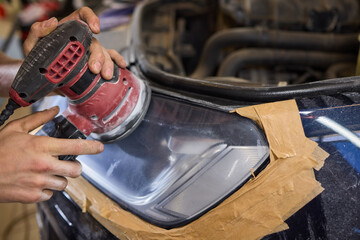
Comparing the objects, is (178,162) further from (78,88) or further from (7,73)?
(7,73)

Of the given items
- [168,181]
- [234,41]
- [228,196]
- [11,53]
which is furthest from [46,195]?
[11,53]

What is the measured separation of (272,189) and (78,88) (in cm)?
49

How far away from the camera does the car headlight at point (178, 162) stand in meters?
0.69

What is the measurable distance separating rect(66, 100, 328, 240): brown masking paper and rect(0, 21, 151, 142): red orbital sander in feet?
0.95

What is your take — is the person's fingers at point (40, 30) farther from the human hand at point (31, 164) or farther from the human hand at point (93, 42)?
the human hand at point (31, 164)

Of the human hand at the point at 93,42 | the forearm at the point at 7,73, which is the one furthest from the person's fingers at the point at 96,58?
the forearm at the point at 7,73

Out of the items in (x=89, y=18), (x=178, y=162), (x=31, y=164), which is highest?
(x=89, y=18)

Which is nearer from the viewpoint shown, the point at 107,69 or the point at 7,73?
the point at 107,69

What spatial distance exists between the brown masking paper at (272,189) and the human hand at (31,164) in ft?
0.90

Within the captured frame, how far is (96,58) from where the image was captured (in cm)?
72

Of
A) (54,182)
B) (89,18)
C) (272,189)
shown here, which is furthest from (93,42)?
(272,189)

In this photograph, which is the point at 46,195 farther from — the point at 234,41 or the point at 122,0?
the point at 122,0

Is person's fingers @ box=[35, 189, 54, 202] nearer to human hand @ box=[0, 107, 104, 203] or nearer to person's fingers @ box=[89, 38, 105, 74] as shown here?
human hand @ box=[0, 107, 104, 203]

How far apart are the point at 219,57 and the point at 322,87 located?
1.22 meters
